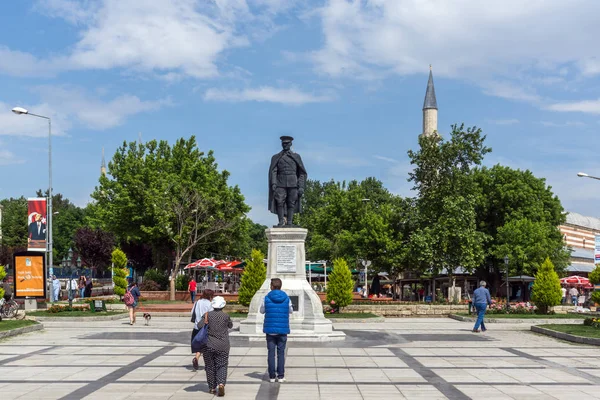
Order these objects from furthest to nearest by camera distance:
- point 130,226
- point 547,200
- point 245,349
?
1. point 547,200
2. point 130,226
3. point 245,349

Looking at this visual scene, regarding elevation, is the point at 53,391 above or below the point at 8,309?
above

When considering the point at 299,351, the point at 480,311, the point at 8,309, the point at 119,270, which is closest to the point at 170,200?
the point at 119,270

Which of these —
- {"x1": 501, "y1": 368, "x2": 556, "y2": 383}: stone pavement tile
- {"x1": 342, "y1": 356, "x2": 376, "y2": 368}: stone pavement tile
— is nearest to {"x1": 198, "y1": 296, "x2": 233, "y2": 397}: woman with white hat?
{"x1": 342, "y1": 356, "x2": 376, "y2": 368}: stone pavement tile

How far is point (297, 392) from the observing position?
1020cm

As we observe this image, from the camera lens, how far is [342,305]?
93.6ft

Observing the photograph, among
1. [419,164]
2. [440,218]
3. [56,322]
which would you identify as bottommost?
[56,322]

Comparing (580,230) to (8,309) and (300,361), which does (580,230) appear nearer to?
(8,309)

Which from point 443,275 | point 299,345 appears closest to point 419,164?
point 443,275

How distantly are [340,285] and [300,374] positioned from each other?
647 inches

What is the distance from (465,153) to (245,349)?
89.2ft

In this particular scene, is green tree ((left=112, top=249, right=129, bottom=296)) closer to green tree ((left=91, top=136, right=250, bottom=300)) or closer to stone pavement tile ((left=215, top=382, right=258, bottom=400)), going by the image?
green tree ((left=91, top=136, right=250, bottom=300))

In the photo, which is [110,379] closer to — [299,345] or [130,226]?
[299,345]

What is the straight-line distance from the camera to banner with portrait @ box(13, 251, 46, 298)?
2877 centimetres

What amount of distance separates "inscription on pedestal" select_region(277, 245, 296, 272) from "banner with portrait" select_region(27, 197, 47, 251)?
17716 millimetres
